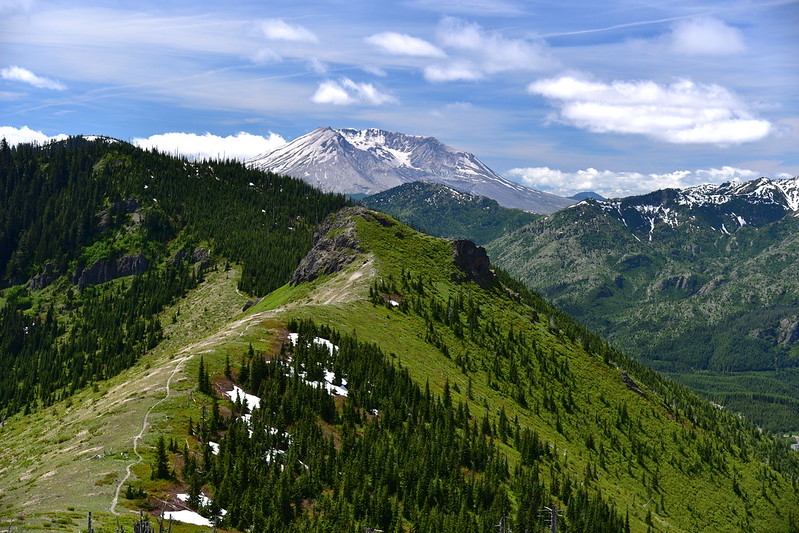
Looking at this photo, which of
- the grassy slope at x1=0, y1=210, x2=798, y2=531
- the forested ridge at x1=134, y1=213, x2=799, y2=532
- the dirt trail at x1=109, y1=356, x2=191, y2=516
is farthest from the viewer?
the forested ridge at x1=134, y1=213, x2=799, y2=532

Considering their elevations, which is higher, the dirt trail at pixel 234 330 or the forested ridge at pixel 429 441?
the dirt trail at pixel 234 330

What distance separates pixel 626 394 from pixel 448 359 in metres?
77.6

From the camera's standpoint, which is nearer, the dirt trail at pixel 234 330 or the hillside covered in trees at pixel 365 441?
the hillside covered in trees at pixel 365 441

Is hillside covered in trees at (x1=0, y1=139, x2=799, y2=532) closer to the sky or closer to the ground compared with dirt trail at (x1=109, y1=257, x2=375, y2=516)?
closer to the ground

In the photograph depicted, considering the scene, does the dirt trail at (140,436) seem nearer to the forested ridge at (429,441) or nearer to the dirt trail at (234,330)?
the dirt trail at (234,330)

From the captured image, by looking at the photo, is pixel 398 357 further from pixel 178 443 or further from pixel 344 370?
pixel 178 443

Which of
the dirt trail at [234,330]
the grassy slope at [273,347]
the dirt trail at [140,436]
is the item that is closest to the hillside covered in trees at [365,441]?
the dirt trail at [140,436]

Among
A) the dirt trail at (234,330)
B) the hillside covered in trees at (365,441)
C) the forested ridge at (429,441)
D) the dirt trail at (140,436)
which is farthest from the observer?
the forested ridge at (429,441)

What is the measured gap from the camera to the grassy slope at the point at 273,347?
5894 centimetres

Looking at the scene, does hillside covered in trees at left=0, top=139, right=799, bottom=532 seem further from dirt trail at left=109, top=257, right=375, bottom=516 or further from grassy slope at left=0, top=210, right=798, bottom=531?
dirt trail at left=109, top=257, right=375, bottom=516

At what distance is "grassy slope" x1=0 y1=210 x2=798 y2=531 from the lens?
58938 millimetres

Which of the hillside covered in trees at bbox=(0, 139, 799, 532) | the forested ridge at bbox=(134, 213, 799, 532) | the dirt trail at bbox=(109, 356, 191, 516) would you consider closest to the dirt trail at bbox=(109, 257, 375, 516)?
the dirt trail at bbox=(109, 356, 191, 516)

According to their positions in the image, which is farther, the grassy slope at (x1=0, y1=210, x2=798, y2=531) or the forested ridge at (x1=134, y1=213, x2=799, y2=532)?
the forested ridge at (x1=134, y1=213, x2=799, y2=532)

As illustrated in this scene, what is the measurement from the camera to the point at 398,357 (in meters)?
140
